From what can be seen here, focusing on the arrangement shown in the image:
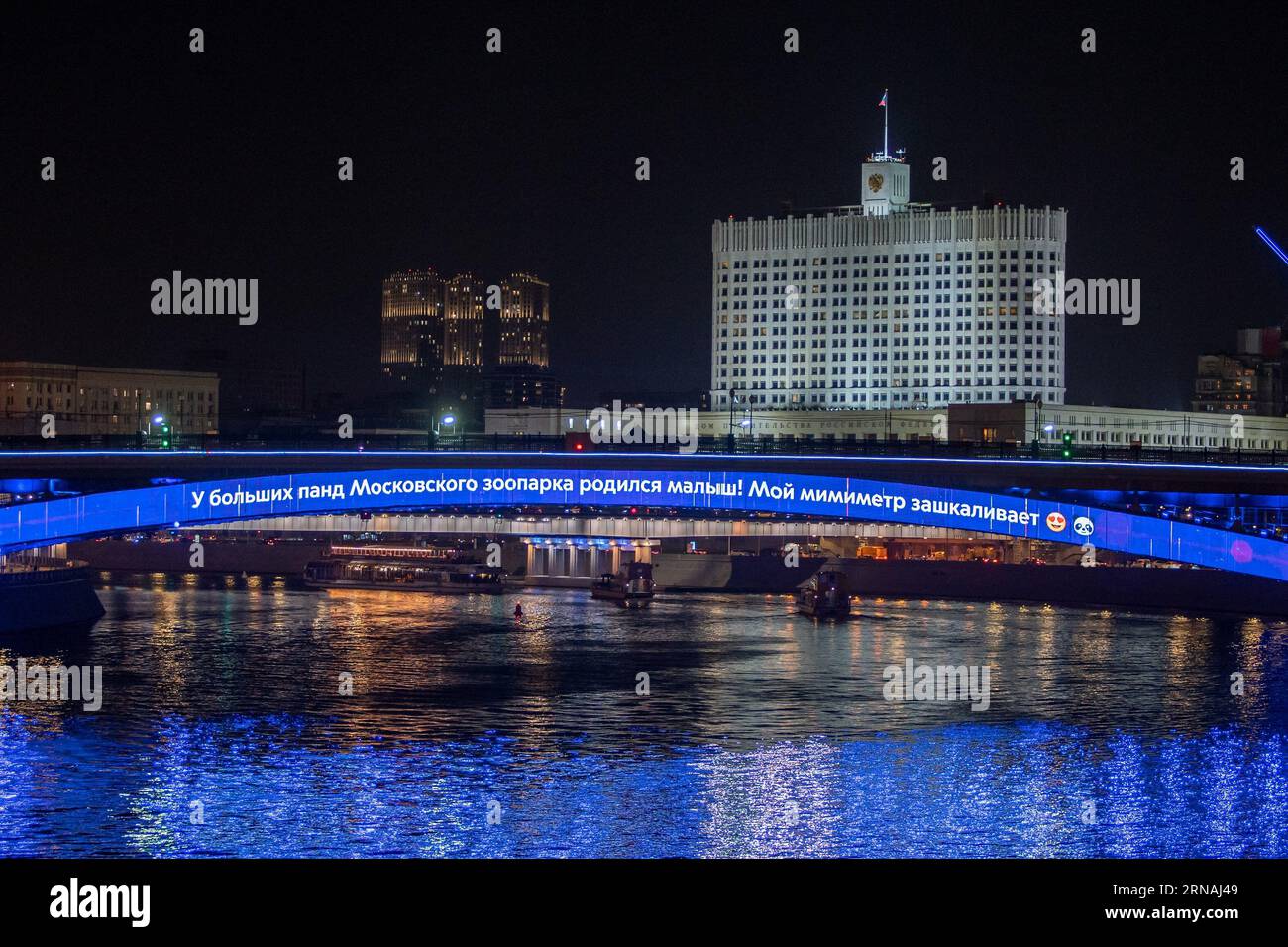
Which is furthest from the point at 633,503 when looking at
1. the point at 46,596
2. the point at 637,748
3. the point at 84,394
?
the point at 84,394

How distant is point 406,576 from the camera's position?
114 m

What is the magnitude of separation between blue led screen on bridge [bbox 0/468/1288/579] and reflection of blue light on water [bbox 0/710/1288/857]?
13.3 meters

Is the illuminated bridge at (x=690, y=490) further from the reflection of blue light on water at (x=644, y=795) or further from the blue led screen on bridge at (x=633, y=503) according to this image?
the reflection of blue light on water at (x=644, y=795)

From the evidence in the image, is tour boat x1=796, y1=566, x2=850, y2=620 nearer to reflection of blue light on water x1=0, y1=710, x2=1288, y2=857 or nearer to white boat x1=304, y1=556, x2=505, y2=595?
white boat x1=304, y1=556, x2=505, y2=595

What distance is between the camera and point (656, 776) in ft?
137

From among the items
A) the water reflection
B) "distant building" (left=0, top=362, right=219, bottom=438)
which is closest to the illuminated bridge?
the water reflection

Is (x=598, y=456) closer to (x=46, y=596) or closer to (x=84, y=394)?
(x=46, y=596)

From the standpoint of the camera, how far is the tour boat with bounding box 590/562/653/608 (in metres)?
99.5

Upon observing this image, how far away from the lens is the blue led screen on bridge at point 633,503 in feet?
201

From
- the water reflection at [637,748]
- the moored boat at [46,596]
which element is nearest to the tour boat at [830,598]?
the water reflection at [637,748]

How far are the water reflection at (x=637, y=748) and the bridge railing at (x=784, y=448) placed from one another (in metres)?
7.72

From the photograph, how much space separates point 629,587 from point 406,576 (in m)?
20.0

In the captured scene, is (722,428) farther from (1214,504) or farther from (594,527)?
(1214,504)
